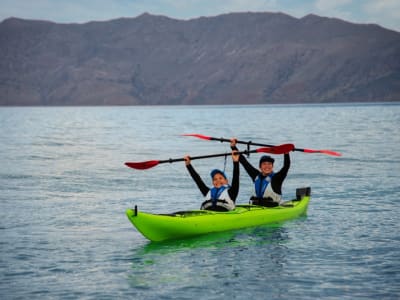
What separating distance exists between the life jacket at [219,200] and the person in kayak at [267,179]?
1.23 metres

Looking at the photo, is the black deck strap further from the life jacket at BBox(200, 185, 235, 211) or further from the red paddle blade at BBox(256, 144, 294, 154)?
the life jacket at BBox(200, 185, 235, 211)

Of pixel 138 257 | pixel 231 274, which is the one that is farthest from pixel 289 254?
pixel 138 257

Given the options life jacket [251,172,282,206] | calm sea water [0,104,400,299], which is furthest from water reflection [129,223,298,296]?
life jacket [251,172,282,206]

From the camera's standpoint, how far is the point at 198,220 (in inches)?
521

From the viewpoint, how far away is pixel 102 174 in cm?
2658

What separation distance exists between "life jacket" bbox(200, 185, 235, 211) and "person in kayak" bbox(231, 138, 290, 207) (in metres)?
1.23

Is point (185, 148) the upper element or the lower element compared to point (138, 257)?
upper

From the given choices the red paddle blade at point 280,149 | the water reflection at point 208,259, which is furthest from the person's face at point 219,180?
the red paddle blade at point 280,149

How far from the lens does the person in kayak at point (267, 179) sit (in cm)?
1474

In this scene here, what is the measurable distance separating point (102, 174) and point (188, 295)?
56.9ft

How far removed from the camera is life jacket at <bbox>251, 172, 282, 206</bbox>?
48.7ft

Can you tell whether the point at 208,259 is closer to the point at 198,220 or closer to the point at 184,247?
the point at 184,247

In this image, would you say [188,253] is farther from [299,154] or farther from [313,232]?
[299,154]

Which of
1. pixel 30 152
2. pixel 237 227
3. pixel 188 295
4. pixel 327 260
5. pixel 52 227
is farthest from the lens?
pixel 30 152
